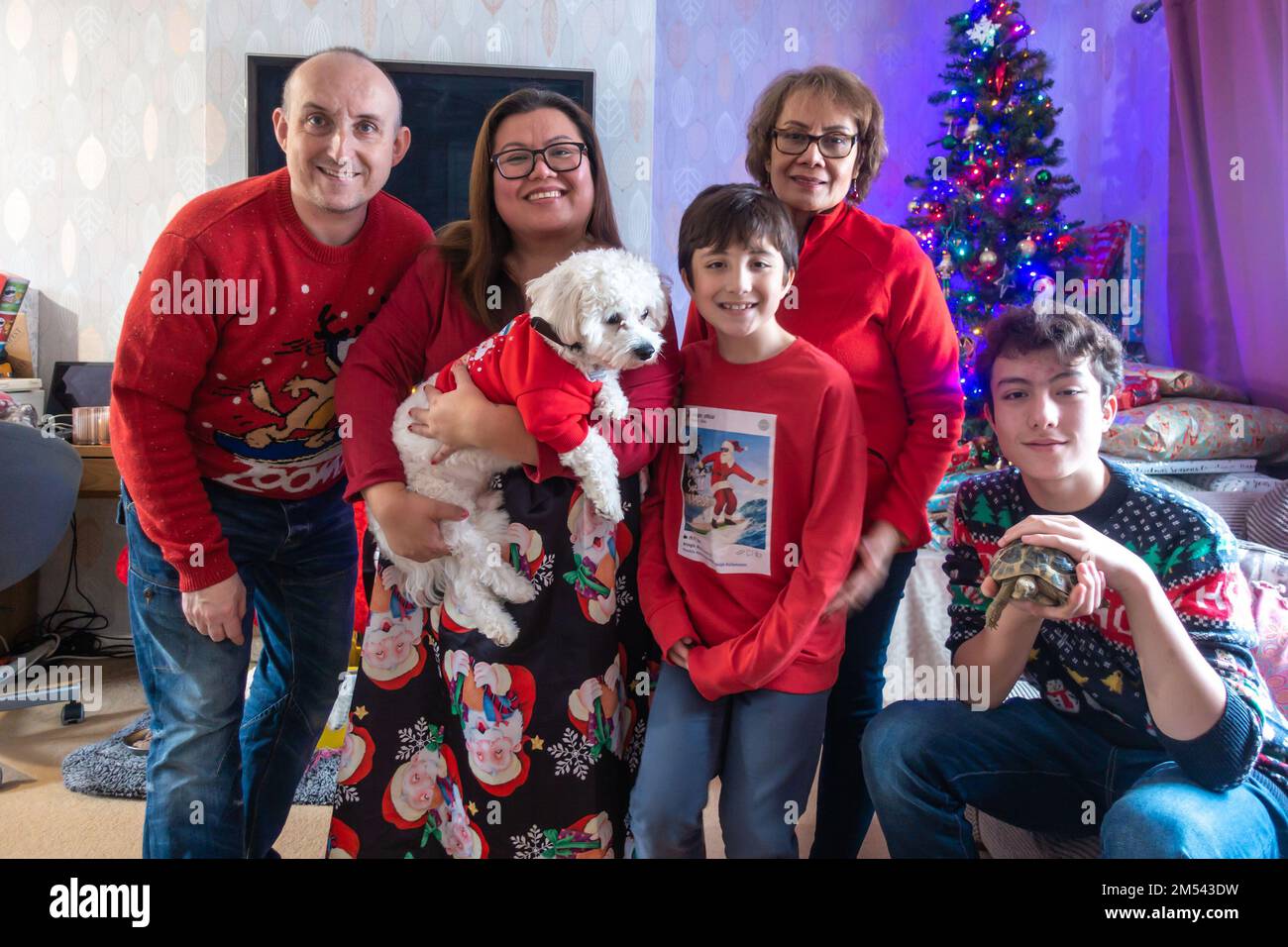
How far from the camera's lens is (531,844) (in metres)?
1.36

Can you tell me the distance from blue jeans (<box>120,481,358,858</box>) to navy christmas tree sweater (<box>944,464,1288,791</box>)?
114 centimetres

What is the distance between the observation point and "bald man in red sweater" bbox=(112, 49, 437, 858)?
53.8 inches

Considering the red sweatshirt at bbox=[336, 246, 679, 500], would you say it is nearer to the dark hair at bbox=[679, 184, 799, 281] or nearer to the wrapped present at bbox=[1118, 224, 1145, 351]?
the dark hair at bbox=[679, 184, 799, 281]

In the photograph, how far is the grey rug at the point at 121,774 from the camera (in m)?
2.27

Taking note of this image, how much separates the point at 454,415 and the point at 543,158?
1.43 ft

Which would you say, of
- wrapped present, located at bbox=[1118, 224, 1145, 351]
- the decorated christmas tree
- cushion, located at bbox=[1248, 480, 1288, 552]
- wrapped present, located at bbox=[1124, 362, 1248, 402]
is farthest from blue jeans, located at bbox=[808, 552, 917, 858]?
wrapped present, located at bbox=[1118, 224, 1145, 351]

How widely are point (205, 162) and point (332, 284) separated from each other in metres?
2.66

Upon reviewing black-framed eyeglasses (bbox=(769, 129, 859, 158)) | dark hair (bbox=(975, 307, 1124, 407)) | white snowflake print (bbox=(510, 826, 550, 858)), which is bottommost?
white snowflake print (bbox=(510, 826, 550, 858))

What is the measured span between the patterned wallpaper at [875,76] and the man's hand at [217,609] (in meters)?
3.06

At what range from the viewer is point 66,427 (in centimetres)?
325

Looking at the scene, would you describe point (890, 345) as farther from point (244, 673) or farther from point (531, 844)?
point (244, 673)

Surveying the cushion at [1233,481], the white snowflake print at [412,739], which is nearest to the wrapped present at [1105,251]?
the cushion at [1233,481]
